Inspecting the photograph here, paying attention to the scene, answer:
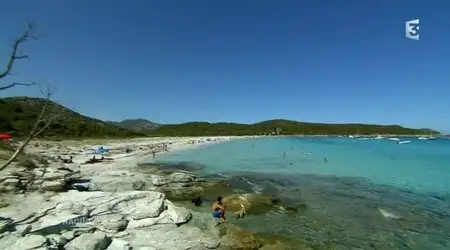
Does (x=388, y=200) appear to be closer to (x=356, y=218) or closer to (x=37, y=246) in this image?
(x=356, y=218)

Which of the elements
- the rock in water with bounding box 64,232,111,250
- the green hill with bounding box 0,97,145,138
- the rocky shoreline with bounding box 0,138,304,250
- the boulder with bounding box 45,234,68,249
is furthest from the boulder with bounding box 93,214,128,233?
the green hill with bounding box 0,97,145,138

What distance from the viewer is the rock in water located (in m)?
12.2

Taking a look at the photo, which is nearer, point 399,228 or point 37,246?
point 37,246

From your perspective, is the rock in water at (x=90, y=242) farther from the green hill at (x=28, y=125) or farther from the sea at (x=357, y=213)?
the green hill at (x=28, y=125)

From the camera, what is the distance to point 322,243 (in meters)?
16.7

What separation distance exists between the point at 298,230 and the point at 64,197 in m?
13.1

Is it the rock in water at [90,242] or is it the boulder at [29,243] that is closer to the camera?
the boulder at [29,243]

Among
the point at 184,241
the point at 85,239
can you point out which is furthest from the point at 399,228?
the point at 85,239

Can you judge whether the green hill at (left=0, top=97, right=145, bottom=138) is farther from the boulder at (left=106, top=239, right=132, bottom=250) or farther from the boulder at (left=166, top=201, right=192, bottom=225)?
the boulder at (left=106, top=239, right=132, bottom=250)

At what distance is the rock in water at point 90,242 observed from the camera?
12154 mm

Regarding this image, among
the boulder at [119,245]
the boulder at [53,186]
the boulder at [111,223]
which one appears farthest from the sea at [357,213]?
the boulder at [53,186]

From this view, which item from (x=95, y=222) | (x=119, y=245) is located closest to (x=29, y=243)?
→ (x=119, y=245)

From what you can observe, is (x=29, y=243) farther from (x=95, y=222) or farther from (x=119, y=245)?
(x=95, y=222)

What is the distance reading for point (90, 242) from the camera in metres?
12.4
